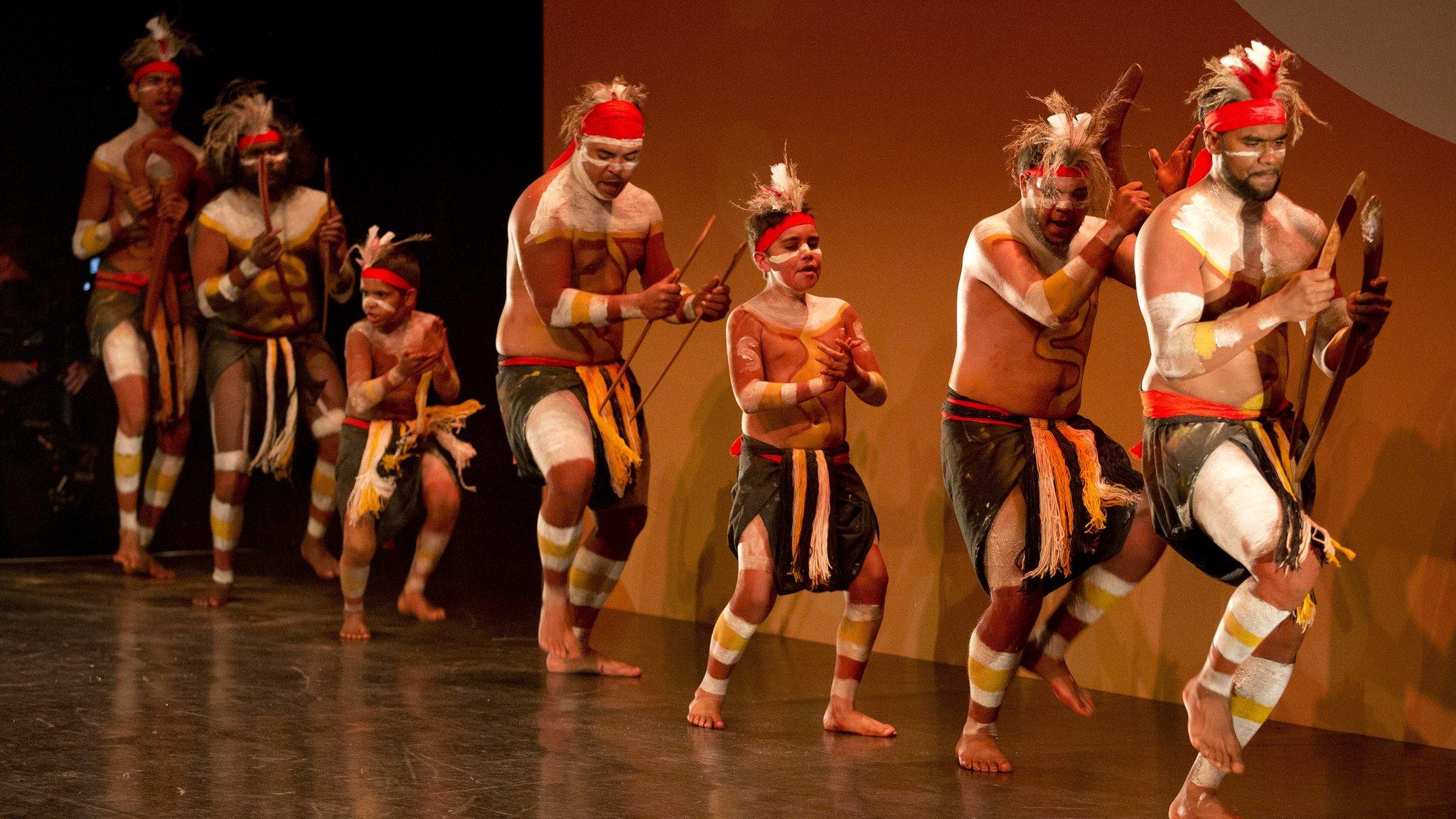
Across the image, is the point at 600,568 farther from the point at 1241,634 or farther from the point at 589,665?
the point at 1241,634

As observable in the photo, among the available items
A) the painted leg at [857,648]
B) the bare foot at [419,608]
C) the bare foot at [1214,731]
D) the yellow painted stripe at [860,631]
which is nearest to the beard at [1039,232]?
the painted leg at [857,648]

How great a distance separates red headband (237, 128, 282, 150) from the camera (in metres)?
6.16

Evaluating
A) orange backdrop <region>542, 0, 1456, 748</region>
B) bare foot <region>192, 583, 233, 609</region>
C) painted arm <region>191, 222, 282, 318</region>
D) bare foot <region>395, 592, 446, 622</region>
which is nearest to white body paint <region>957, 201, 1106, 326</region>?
orange backdrop <region>542, 0, 1456, 748</region>

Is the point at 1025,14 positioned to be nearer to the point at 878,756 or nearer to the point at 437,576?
the point at 878,756

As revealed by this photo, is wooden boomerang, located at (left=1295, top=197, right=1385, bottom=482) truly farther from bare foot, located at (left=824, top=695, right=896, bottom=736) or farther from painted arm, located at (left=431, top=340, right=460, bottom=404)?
painted arm, located at (left=431, top=340, right=460, bottom=404)

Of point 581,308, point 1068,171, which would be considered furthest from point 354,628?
point 1068,171

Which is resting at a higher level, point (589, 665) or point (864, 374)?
point (864, 374)

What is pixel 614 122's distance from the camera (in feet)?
15.0

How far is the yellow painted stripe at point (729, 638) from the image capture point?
4.09 m

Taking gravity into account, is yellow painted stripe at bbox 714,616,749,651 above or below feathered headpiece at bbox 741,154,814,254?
below

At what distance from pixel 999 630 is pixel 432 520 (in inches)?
100

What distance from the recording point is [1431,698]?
160 inches

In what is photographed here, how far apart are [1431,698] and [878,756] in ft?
4.54

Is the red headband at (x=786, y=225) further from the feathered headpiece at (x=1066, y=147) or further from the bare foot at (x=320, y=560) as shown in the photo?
the bare foot at (x=320, y=560)
